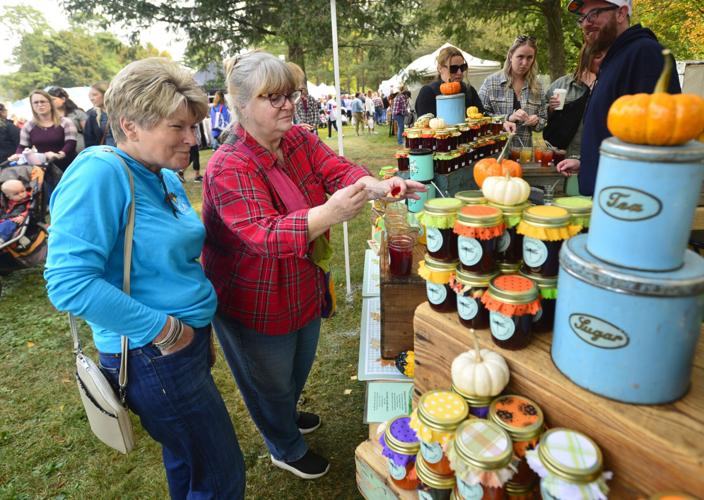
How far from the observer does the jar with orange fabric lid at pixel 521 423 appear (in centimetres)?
111

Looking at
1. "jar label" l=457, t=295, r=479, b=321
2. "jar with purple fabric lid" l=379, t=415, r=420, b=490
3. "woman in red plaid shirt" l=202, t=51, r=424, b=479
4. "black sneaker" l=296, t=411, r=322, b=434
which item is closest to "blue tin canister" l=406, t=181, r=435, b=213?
"woman in red plaid shirt" l=202, t=51, r=424, b=479

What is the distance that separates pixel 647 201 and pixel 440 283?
0.65 meters

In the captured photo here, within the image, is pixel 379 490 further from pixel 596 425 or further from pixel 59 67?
pixel 59 67

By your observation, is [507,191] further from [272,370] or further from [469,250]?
[272,370]

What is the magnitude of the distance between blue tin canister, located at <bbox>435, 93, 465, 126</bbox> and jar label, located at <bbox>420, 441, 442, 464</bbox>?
2072 millimetres

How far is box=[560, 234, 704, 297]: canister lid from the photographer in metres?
0.90

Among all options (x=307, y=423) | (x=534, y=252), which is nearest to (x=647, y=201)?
(x=534, y=252)

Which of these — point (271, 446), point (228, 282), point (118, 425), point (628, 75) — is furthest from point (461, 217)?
point (271, 446)

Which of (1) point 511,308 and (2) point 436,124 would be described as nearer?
(1) point 511,308

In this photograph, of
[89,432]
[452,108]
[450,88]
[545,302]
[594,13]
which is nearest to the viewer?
[545,302]

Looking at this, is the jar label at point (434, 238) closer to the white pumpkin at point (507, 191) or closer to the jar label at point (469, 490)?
the white pumpkin at point (507, 191)

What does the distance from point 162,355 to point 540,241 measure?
1297mm

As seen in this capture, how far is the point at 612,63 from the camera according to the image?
2.24 meters

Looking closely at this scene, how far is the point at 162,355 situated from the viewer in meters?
1.55
